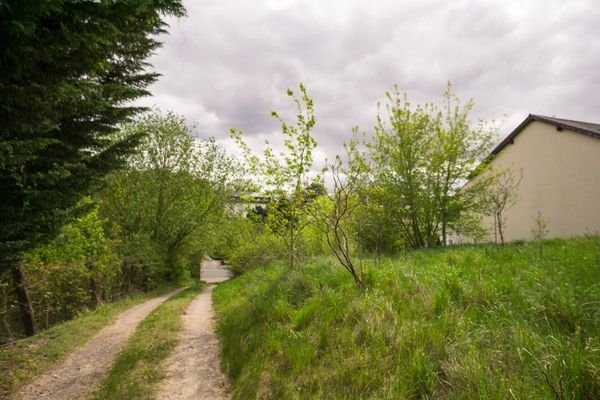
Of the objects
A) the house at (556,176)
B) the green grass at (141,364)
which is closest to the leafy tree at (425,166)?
the house at (556,176)

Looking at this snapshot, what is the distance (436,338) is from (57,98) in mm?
5987

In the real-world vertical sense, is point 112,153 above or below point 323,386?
above

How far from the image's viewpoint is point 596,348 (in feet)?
7.62

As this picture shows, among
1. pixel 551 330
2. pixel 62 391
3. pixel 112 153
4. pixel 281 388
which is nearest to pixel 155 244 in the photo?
pixel 112 153

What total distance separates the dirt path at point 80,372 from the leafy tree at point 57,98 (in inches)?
92.9

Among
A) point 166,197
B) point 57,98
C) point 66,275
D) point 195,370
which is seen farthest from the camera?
point 166,197

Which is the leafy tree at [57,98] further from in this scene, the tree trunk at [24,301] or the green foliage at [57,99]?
the tree trunk at [24,301]

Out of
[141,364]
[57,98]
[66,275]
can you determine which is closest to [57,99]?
[57,98]

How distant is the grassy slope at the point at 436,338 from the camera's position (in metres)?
2.36

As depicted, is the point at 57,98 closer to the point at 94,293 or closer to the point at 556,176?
the point at 94,293

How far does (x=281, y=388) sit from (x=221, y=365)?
6.73ft

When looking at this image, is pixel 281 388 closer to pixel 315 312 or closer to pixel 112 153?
pixel 315 312

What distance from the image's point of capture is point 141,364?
521cm

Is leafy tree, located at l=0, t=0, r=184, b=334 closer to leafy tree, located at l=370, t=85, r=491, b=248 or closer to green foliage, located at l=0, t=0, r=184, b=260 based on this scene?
green foliage, located at l=0, t=0, r=184, b=260
